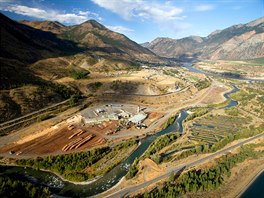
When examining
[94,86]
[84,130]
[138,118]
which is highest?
[94,86]

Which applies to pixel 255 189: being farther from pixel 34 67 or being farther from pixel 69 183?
pixel 34 67

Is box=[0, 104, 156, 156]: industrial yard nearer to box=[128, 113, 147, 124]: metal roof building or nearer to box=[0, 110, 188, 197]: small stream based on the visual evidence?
box=[128, 113, 147, 124]: metal roof building

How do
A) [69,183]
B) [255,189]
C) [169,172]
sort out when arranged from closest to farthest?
[255,189] → [69,183] → [169,172]

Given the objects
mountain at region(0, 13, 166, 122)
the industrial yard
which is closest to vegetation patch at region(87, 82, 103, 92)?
mountain at region(0, 13, 166, 122)

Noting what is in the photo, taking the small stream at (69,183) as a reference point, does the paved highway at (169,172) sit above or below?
above

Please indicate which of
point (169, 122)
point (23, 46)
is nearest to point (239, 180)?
point (169, 122)

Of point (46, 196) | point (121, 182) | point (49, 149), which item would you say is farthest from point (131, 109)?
point (46, 196)

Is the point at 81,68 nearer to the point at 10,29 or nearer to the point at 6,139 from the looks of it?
the point at 10,29

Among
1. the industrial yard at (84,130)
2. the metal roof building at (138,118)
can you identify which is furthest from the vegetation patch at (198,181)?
the metal roof building at (138,118)

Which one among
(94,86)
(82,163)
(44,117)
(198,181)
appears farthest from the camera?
(94,86)

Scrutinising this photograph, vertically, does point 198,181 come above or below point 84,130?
below

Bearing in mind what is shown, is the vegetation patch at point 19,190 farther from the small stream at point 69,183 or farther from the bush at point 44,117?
the bush at point 44,117
